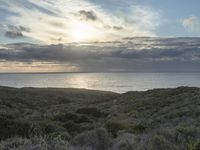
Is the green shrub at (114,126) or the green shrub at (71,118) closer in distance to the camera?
the green shrub at (114,126)

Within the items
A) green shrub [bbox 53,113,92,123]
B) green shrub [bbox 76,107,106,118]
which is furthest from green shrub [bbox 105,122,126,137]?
green shrub [bbox 76,107,106,118]

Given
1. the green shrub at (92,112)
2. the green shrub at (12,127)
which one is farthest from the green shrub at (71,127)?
the green shrub at (92,112)

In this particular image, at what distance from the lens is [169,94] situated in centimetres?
4097

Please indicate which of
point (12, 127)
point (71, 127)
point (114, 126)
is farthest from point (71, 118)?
point (12, 127)

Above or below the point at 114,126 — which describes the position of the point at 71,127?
below

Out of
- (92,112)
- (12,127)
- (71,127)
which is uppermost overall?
(12,127)

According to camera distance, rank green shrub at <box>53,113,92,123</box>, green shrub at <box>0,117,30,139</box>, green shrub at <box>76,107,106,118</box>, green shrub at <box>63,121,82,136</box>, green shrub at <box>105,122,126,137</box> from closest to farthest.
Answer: green shrub at <box>0,117,30,139</box> < green shrub at <box>105,122,126,137</box> < green shrub at <box>63,121,82,136</box> < green shrub at <box>53,113,92,123</box> < green shrub at <box>76,107,106,118</box>

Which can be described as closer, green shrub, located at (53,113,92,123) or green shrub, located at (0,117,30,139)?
green shrub, located at (0,117,30,139)

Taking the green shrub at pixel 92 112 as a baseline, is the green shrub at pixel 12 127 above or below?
above

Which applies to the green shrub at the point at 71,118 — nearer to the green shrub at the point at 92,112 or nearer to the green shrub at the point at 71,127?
the green shrub at the point at 71,127

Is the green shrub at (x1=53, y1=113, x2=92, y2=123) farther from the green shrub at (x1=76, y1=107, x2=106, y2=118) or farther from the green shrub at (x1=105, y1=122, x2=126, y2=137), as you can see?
the green shrub at (x1=105, y1=122, x2=126, y2=137)

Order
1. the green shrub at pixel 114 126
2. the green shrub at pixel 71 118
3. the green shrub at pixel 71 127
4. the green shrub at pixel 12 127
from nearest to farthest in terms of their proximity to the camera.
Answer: the green shrub at pixel 12 127
the green shrub at pixel 114 126
the green shrub at pixel 71 127
the green shrub at pixel 71 118

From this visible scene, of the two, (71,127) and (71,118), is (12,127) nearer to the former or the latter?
(71,127)

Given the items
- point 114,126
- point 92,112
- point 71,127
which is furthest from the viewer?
point 92,112
